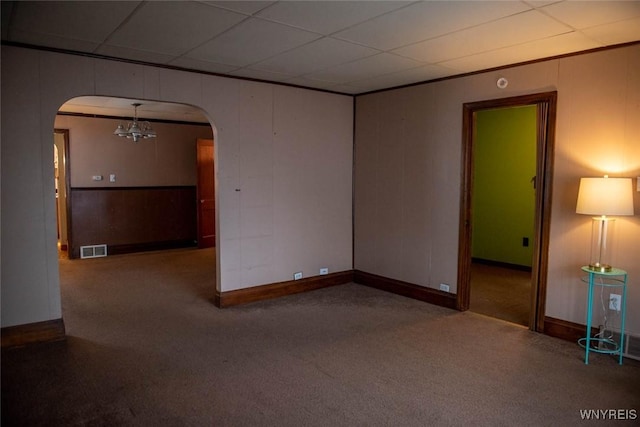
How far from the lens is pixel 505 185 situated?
653cm

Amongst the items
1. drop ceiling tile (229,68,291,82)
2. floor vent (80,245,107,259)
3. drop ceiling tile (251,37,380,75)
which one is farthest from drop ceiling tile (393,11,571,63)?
floor vent (80,245,107,259)

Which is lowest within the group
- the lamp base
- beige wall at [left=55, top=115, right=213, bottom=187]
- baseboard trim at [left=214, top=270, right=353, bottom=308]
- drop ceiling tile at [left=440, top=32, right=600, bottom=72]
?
baseboard trim at [left=214, top=270, right=353, bottom=308]

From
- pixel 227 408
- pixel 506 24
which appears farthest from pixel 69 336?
pixel 506 24

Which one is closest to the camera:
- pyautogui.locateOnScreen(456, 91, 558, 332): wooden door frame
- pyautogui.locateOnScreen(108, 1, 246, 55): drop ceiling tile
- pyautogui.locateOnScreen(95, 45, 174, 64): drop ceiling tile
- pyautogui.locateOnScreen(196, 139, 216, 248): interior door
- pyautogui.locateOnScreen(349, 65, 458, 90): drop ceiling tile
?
pyautogui.locateOnScreen(108, 1, 246, 55): drop ceiling tile

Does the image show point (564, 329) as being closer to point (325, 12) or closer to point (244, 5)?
point (325, 12)

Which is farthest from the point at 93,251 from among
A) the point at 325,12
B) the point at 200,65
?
the point at 325,12

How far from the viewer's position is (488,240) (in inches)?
266

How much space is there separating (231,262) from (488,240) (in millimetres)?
4107

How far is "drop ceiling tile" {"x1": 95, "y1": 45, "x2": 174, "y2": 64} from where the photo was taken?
3.54 metres

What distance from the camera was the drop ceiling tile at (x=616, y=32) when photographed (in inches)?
114

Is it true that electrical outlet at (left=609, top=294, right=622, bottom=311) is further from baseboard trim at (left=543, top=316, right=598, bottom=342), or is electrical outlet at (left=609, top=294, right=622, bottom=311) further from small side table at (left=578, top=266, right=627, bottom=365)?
baseboard trim at (left=543, top=316, right=598, bottom=342)

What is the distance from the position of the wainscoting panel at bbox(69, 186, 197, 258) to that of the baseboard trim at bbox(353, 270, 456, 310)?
13.2 feet

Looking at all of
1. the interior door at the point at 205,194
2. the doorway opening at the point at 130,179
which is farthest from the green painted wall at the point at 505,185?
the interior door at the point at 205,194

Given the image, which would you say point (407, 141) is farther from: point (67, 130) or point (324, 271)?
point (67, 130)
